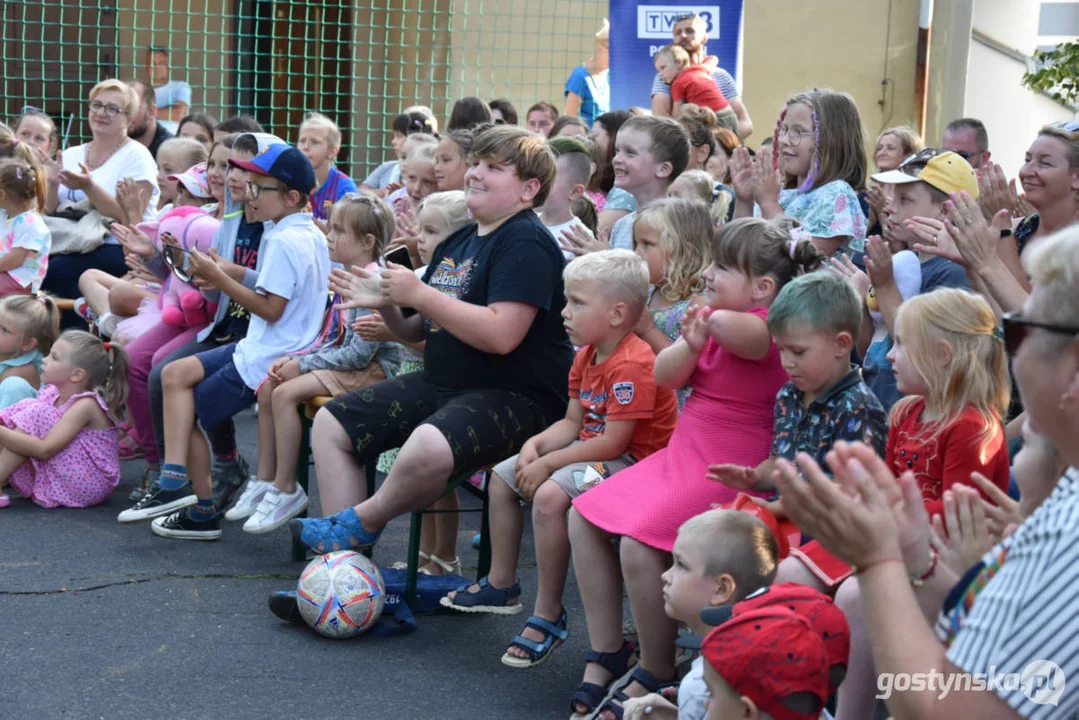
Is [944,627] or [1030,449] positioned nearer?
[944,627]

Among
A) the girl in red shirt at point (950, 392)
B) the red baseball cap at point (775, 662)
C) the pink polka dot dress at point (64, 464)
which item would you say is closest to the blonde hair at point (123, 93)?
the pink polka dot dress at point (64, 464)

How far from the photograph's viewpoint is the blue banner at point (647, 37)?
26.6 ft

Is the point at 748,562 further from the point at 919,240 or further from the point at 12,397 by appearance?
the point at 12,397

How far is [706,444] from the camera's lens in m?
3.24

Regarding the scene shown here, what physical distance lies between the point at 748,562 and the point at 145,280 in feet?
14.0

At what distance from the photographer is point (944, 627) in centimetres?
173

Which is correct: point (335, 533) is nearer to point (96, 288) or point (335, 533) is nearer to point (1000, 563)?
point (1000, 563)

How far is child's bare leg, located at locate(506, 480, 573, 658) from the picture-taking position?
135 inches

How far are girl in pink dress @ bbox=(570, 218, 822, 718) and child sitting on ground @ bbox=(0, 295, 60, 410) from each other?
348 centimetres

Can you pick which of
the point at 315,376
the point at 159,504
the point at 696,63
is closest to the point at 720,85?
the point at 696,63

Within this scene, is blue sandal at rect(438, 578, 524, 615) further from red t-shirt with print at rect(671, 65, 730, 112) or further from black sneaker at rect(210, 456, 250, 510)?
red t-shirt with print at rect(671, 65, 730, 112)

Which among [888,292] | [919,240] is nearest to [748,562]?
[888,292]

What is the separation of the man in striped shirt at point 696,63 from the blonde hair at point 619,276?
158 inches

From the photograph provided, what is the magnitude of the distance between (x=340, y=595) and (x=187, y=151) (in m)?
3.81
